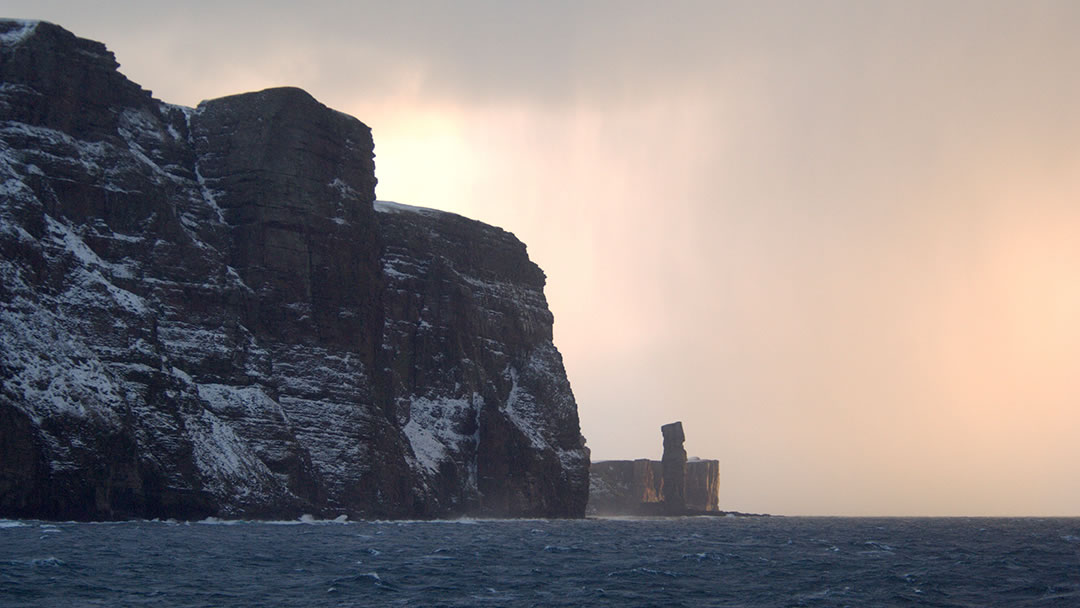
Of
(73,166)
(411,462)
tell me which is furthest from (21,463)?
(411,462)

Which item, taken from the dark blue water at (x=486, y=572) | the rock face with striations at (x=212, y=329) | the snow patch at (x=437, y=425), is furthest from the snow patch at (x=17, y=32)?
the snow patch at (x=437, y=425)

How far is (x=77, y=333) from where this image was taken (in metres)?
114

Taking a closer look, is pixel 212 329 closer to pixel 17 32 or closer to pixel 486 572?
pixel 17 32

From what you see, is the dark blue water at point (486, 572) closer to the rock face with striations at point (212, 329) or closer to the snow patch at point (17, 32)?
the rock face with striations at point (212, 329)

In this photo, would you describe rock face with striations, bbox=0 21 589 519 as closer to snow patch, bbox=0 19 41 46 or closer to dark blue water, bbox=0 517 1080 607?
snow patch, bbox=0 19 41 46

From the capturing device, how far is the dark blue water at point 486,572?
157 feet

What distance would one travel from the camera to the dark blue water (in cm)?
4784

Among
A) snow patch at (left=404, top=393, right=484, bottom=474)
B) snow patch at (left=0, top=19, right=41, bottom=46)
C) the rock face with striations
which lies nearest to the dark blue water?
the rock face with striations

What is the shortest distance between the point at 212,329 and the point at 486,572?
85.7 meters

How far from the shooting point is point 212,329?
13675 centimetres

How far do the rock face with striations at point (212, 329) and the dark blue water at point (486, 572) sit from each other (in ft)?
61.7

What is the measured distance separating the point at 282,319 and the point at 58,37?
44180mm

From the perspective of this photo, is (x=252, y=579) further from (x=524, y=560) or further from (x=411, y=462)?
(x=411, y=462)

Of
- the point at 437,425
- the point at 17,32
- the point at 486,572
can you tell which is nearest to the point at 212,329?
the point at 17,32
